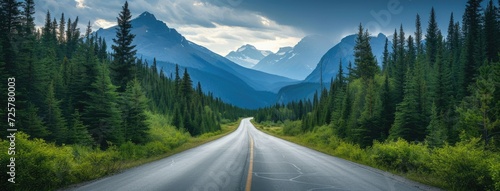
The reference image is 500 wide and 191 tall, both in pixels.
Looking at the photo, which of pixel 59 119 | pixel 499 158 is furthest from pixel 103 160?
pixel 59 119

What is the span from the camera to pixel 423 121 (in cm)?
3419

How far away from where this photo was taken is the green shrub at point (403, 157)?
607 inches

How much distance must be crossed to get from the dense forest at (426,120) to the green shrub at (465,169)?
0.03 m

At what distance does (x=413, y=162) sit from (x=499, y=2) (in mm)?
73653

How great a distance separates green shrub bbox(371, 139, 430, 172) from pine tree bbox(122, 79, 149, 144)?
1957 cm

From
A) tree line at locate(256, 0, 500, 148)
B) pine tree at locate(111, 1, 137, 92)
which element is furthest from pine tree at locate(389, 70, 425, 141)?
pine tree at locate(111, 1, 137, 92)

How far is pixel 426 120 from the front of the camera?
3403 cm

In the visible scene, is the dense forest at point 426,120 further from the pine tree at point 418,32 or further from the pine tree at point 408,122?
the pine tree at point 418,32

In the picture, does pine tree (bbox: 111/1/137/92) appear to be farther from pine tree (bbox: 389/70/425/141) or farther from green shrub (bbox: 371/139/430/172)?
pine tree (bbox: 389/70/425/141)

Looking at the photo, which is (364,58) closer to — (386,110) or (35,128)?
(386,110)

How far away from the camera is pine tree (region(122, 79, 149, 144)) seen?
28578 mm

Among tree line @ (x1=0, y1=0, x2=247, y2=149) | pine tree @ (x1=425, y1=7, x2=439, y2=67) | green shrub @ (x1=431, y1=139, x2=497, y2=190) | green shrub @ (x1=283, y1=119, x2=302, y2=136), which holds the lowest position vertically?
green shrub @ (x1=283, y1=119, x2=302, y2=136)

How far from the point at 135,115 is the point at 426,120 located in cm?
2922

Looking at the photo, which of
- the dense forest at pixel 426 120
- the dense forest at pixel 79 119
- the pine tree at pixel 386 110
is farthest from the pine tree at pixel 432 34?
the dense forest at pixel 79 119
